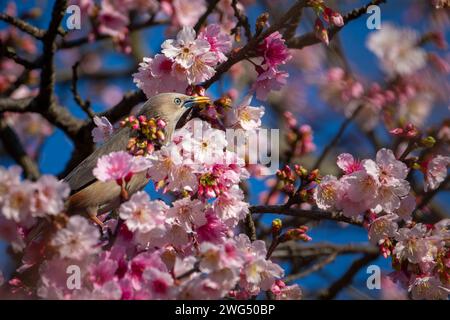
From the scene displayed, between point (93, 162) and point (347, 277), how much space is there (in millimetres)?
2346

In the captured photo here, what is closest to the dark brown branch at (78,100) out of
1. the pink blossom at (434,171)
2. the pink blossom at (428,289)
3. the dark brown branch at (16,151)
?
the dark brown branch at (16,151)

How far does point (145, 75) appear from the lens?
338 centimetres

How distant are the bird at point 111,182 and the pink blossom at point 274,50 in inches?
14.4

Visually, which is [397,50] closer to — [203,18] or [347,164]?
[203,18]

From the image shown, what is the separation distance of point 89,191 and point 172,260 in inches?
22.6

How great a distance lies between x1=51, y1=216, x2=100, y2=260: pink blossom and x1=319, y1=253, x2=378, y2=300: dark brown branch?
8.97ft

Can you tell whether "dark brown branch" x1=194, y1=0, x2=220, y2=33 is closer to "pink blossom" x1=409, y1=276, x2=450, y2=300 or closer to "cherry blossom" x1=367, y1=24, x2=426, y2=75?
"pink blossom" x1=409, y1=276, x2=450, y2=300

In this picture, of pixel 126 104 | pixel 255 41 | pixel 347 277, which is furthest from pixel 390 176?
pixel 347 277

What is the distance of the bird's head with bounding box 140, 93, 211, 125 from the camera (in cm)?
345

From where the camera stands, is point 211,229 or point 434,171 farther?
point 434,171

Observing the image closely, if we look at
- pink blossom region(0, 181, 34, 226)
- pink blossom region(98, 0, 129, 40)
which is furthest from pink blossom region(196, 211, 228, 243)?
pink blossom region(98, 0, 129, 40)

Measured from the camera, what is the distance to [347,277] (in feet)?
16.0
